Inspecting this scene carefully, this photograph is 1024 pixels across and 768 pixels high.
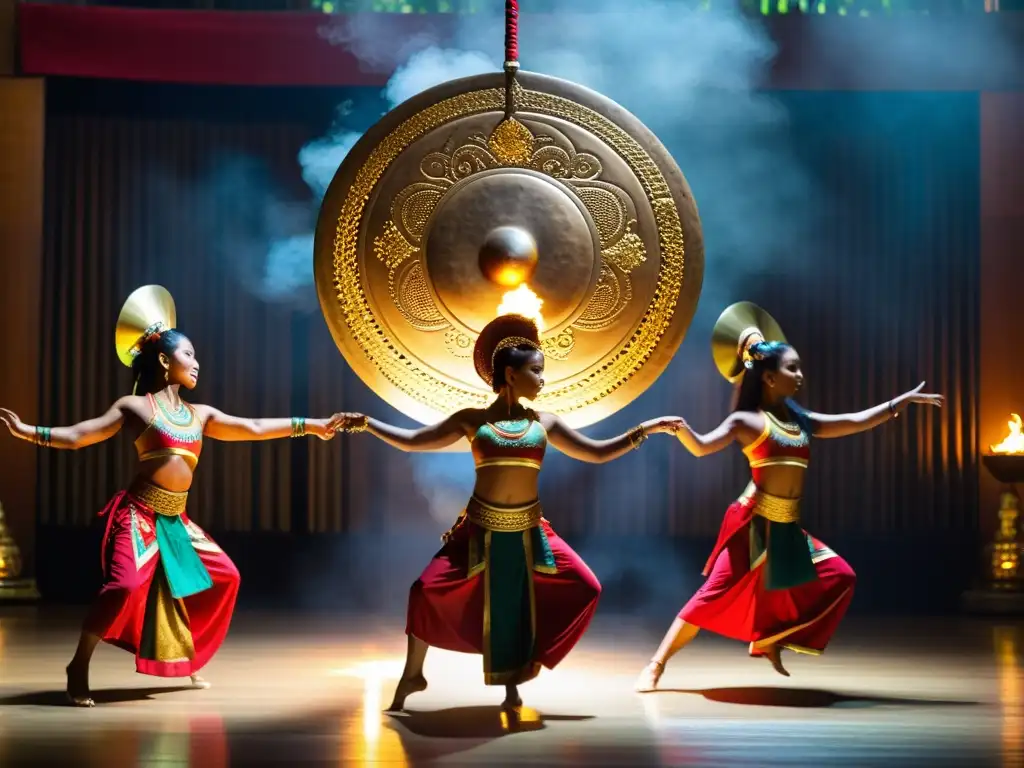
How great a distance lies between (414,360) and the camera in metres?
3.87

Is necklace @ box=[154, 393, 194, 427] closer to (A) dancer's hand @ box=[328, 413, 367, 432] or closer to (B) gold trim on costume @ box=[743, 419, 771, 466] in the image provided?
(A) dancer's hand @ box=[328, 413, 367, 432]

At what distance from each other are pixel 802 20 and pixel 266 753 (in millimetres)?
4423

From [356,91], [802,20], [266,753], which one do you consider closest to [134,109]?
[356,91]

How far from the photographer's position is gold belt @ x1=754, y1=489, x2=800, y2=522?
4109mm

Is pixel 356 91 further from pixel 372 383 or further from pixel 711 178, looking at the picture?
pixel 372 383

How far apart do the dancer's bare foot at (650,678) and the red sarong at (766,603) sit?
15 cm

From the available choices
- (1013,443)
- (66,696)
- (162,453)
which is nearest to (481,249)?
(162,453)

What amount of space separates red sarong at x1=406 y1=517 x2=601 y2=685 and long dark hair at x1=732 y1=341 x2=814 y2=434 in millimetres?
870

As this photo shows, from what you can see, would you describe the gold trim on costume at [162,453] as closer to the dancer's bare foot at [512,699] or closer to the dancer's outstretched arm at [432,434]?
the dancer's outstretched arm at [432,434]

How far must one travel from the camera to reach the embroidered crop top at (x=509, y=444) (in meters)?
3.62

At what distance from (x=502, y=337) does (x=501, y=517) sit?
45 centimetres

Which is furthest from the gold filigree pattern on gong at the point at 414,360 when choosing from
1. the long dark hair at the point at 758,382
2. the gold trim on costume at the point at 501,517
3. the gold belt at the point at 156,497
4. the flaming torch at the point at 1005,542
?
the flaming torch at the point at 1005,542

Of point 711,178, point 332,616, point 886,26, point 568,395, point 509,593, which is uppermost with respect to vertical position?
point 886,26

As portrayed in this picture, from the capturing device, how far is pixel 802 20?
251 inches
